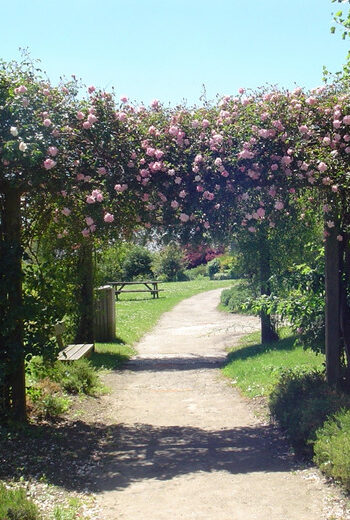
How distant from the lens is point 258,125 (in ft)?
23.1

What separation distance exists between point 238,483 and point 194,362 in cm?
829

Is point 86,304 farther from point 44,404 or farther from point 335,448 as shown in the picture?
point 335,448

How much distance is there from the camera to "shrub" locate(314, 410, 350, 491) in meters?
4.94

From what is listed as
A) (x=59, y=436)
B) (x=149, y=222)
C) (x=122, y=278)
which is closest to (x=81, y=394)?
(x=59, y=436)

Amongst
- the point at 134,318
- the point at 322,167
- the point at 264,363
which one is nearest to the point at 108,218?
the point at 322,167

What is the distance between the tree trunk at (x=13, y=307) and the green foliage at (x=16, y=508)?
2660 mm

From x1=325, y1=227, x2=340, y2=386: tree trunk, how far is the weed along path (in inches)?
41.1

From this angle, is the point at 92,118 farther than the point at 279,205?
No

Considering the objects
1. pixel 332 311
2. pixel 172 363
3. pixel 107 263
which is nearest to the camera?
pixel 332 311

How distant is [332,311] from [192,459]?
250 centimetres

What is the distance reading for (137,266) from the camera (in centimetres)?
4334

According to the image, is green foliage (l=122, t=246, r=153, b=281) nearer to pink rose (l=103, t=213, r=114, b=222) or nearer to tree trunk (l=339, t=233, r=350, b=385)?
tree trunk (l=339, t=233, r=350, b=385)

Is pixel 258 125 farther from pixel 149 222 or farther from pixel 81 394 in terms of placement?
pixel 81 394

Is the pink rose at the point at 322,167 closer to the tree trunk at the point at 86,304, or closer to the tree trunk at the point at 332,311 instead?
the tree trunk at the point at 332,311
